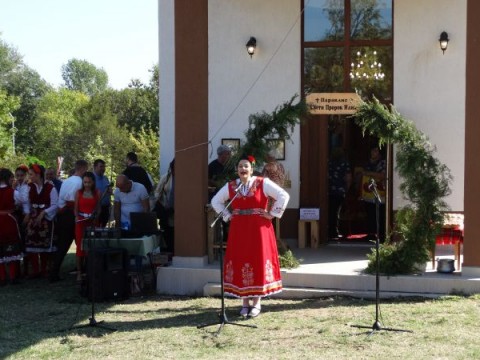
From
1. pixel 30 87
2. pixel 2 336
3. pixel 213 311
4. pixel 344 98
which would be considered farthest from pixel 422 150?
pixel 30 87

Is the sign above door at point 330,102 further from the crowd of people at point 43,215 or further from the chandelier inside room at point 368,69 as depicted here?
the crowd of people at point 43,215

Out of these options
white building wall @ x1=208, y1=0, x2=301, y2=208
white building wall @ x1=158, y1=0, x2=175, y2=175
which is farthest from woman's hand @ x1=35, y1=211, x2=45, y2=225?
white building wall @ x1=208, y1=0, x2=301, y2=208

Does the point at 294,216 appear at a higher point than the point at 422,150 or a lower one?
lower

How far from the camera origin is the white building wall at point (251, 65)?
12.6 m

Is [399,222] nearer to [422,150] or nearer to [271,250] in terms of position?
[422,150]

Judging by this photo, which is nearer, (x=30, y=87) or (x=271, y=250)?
(x=271, y=250)

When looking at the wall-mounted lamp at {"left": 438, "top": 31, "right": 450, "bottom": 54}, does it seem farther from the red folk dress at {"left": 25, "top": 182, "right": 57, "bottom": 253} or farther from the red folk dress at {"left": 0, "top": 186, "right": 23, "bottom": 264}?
the red folk dress at {"left": 0, "top": 186, "right": 23, "bottom": 264}

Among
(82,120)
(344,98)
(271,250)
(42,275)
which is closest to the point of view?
(271,250)

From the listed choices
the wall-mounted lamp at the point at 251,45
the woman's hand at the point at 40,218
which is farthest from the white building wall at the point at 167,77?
the woman's hand at the point at 40,218

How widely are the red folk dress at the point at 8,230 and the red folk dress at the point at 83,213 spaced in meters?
1.13

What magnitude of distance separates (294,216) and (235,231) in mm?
4136

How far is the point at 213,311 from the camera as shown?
A: 8.89 m

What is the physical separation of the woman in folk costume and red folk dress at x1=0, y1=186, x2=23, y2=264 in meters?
4.05

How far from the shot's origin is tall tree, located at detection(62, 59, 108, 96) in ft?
395
